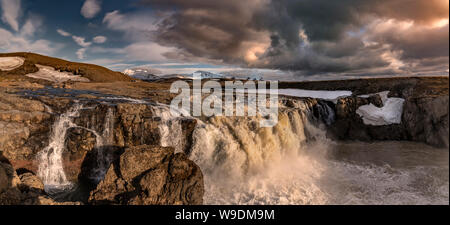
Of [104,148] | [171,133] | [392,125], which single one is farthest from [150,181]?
[392,125]

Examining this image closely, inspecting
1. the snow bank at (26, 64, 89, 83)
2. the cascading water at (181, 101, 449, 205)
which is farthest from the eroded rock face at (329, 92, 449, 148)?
the snow bank at (26, 64, 89, 83)

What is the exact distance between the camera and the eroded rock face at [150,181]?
24.3 ft

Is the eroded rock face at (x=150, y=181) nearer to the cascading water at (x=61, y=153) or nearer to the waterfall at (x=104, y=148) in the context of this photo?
the waterfall at (x=104, y=148)

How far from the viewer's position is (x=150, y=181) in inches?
298

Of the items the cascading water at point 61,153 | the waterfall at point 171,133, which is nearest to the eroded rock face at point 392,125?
the waterfall at point 171,133

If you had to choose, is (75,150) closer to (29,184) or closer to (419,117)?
(29,184)

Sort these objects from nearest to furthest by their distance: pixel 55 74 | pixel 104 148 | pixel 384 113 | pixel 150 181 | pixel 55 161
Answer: pixel 150 181, pixel 55 161, pixel 104 148, pixel 384 113, pixel 55 74

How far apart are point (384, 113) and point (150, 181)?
2036cm

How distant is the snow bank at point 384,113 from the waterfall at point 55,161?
2277 centimetres

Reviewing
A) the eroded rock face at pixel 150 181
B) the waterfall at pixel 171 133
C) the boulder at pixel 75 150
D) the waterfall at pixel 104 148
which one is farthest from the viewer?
the waterfall at pixel 171 133

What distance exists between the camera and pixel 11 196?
616 cm

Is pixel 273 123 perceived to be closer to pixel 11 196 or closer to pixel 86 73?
pixel 11 196
